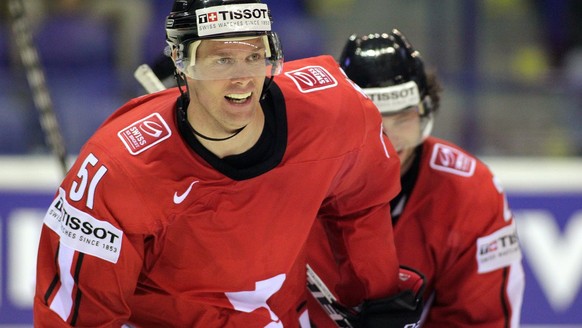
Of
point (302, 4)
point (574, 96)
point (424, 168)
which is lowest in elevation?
point (574, 96)

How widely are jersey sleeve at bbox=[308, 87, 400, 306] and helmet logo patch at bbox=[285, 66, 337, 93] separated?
0.27 feet

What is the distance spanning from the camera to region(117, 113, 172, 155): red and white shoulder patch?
1.92 metres

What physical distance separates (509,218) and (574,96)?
2.13 metres

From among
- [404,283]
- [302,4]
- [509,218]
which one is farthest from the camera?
[302,4]

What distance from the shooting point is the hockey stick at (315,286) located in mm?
2398

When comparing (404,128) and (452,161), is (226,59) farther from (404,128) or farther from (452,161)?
(452,161)

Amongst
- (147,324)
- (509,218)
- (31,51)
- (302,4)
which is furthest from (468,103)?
(147,324)

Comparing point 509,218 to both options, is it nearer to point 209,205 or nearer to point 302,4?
point 209,205

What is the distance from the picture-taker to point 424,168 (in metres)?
2.54

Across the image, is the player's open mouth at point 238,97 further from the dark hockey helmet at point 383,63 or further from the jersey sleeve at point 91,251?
the dark hockey helmet at point 383,63

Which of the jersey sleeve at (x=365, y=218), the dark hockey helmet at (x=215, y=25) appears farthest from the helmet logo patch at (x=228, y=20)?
the jersey sleeve at (x=365, y=218)

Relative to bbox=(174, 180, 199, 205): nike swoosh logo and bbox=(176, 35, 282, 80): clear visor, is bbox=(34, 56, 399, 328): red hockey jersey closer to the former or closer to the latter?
bbox=(174, 180, 199, 205): nike swoosh logo

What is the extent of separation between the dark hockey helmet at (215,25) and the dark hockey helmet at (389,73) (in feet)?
1.77

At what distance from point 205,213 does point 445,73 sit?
276 cm
